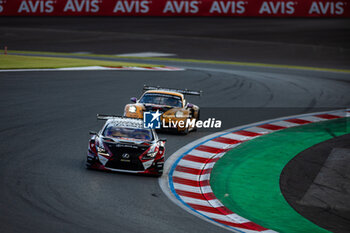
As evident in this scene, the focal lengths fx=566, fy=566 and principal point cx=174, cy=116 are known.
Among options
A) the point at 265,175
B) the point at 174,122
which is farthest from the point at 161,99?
the point at 265,175

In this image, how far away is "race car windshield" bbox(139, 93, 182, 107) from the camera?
1741cm

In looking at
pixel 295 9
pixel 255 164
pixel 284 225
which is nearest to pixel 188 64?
pixel 295 9

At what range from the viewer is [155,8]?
5119 cm

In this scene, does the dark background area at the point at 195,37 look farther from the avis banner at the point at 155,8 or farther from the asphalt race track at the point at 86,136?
the asphalt race track at the point at 86,136

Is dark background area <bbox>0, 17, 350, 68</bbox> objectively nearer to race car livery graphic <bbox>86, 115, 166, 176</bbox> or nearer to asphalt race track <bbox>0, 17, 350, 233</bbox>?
asphalt race track <bbox>0, 17, 350, 233</bbox>

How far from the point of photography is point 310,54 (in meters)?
43.4

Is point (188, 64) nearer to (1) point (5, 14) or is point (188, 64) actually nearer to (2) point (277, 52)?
(2) point (277, 52)

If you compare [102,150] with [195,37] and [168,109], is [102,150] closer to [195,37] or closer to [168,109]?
[168,109]

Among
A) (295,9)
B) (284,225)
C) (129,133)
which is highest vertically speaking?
(295,9)

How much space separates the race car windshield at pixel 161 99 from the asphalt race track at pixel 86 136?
108 cm

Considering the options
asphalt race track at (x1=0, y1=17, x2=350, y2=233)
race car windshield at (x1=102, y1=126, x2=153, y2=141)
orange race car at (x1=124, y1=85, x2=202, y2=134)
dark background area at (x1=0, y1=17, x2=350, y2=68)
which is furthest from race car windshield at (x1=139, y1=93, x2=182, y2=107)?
dark background area at (x1=0, y1=17, x2=350, y2=68)

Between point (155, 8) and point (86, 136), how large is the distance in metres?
36.8

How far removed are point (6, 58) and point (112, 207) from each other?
23.7 metres

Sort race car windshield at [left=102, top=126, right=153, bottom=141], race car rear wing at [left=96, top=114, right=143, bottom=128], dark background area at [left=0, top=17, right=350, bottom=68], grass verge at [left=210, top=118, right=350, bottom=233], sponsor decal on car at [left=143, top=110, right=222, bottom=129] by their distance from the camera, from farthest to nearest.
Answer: dark background area at [left=0, top=17, right=350, bottom=68], sponsor decal on car at [left=143, top=110, right=222, bottom=129], race car rear wing at [left=96, top=114, right=143, bottom=128], race car windshield at [left=102, top=126, right=153, bottom=141], grass verge at [left=210, top=118, right=350, bottom=233]
